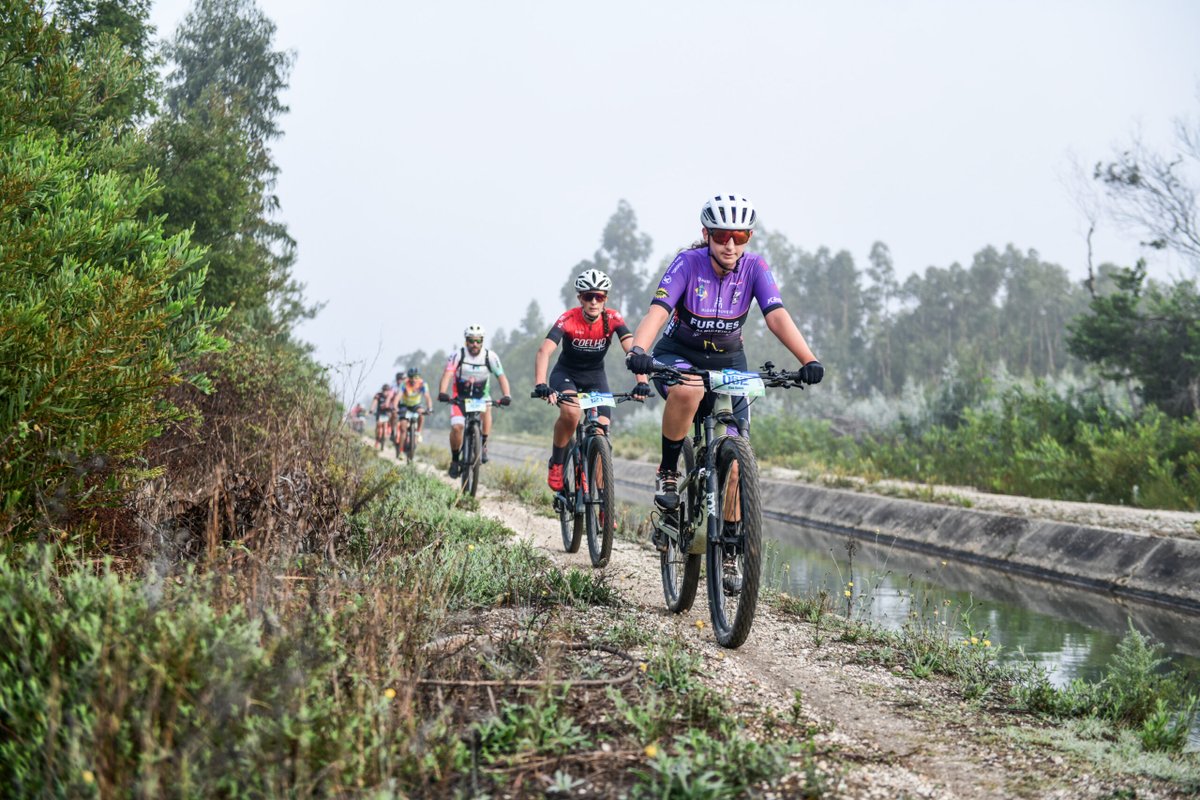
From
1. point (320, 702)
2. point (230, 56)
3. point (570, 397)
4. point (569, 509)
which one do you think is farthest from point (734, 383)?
point (230, 56)

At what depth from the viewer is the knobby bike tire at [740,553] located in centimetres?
479

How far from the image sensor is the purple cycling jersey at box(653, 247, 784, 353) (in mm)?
5680

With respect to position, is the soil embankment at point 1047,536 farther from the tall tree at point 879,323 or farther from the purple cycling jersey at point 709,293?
the tall tree at point 879,323

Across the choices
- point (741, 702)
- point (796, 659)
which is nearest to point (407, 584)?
point (741, 702)

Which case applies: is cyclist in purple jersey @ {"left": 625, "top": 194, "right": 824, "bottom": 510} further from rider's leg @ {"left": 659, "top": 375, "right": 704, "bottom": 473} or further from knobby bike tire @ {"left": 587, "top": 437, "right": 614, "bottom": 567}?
knobby bike tire @ {"left": 587, "top": 437, "right": 614, "bottom": 567}

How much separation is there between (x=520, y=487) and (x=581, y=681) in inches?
446

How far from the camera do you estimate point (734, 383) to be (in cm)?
536

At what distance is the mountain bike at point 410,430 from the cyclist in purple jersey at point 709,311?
1322 centimetres

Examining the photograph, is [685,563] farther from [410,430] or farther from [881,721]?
[410,430]

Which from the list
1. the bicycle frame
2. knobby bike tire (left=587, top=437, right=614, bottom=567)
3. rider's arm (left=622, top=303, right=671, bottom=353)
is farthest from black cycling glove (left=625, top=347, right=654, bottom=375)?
the bicycle frame

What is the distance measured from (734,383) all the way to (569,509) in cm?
364

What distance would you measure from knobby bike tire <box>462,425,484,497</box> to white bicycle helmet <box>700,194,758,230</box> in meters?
7.32

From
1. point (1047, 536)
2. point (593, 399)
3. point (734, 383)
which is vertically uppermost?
point (734, 383)

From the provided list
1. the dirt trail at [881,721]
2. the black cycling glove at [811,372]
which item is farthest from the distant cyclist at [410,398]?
the black cycling glove at [811,372]
